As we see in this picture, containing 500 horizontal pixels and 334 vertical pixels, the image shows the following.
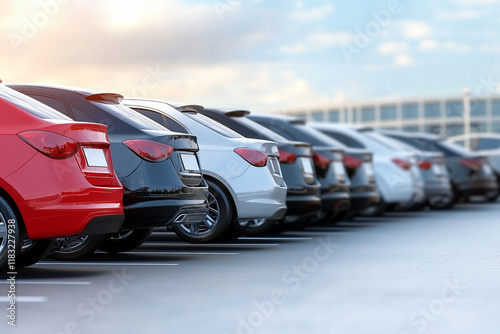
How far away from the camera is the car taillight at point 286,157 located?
12578mm

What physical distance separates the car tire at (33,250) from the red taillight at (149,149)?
1.22 m

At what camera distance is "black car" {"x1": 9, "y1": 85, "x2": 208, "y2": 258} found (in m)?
9.38

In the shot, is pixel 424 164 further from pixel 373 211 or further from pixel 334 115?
pixel 334 115

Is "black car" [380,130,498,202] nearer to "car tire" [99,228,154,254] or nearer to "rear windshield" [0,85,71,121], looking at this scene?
"car tire" [99,228,154,254]

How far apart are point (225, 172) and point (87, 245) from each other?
203cm

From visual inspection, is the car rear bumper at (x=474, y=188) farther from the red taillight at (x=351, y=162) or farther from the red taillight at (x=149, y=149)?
the red taillight at (x=149, y=149)

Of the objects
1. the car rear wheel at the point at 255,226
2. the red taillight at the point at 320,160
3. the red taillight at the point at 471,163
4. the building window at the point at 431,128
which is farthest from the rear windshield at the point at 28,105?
the building window at the point at 431,128

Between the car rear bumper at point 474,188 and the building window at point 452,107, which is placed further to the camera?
Answer: the building window at point 452,107

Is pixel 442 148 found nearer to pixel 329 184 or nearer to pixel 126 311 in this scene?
pixel 329 184

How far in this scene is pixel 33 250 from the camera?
8.88 m

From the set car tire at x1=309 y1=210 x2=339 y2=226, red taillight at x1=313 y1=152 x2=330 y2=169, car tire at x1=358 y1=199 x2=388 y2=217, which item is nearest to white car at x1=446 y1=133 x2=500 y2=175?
car tire at x1=358 y1=199 x2=388 y2=217

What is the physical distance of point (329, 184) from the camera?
14.1 metres

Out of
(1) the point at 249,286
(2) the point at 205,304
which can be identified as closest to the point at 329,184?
(1) the point at 249,286

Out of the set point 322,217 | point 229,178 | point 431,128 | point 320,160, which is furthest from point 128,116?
point 431,128
